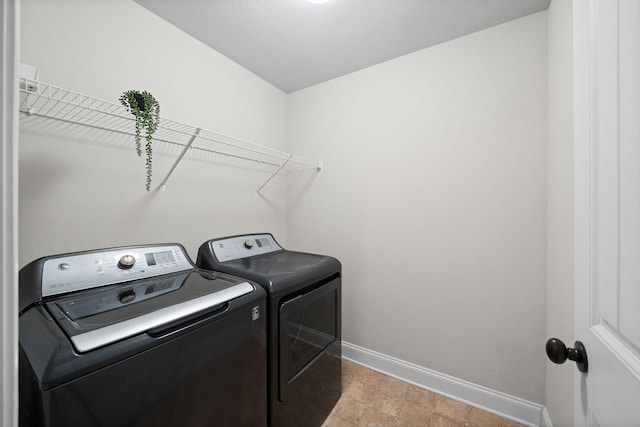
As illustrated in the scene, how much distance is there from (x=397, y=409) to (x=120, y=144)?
8.03 feet

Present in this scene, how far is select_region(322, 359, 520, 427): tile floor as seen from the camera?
60.3 inches

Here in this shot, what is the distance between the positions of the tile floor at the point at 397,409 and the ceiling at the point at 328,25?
102 inches

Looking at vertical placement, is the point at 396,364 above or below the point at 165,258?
below

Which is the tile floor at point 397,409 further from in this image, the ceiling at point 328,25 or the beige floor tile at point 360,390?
the ceiling at point 328,25

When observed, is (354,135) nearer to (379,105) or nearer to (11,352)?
(379,105)

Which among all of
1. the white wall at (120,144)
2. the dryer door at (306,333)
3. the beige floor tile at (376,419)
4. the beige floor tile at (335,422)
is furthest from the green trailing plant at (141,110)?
the beige floor tile at (376,419)

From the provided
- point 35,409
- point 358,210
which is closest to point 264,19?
point 358,210

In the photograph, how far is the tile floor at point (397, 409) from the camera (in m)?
1.53

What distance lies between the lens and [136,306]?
2.79ft

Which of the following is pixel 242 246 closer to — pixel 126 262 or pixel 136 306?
pixel 126 262

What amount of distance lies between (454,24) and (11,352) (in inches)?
92.2

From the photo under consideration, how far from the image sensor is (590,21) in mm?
605

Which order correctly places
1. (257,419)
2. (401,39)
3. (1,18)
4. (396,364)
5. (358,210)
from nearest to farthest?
(1,18) → (257,419) → (401,39) → (396,364) → (358,210)

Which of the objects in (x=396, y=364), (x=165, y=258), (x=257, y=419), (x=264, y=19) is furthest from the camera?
(x=396, y=364)
